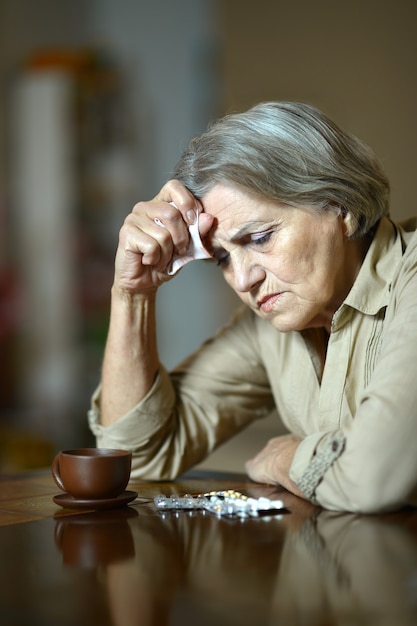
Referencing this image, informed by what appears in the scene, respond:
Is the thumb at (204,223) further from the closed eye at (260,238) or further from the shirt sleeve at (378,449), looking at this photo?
the shirt sleeve at (378,449)

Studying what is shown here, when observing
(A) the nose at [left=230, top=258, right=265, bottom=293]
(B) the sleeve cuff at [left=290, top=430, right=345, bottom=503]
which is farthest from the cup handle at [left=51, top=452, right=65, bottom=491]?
(A) the nose at [left=230, top=258, right=265, bottom=293]

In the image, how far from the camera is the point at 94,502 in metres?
1.38

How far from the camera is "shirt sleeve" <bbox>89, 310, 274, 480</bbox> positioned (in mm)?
1846

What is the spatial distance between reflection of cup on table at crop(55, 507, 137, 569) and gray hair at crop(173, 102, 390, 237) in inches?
25.1

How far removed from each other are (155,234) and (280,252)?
27 centimetres

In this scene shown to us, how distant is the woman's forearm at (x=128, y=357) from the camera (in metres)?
1.85

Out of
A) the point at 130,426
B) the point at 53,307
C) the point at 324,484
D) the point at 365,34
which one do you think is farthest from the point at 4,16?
the point at 324,484

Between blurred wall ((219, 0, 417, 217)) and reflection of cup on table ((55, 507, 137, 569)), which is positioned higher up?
blurred wall ((219, 0, 417, 217))

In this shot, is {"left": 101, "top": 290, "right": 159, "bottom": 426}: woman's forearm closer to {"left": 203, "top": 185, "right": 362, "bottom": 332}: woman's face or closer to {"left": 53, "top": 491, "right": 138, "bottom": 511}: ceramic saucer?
{"left": 203, "top": 185, "right": 362, "bottom": 332}: woman's face

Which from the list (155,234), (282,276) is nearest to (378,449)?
(282,276)

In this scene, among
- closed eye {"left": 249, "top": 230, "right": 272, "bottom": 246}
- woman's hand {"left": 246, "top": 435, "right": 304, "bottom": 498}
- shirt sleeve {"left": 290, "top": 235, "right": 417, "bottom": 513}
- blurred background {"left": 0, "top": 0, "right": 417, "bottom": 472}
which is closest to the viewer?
shirt sleeve {"left": 290, "top": 235, "right": 417, "bottom": 513}

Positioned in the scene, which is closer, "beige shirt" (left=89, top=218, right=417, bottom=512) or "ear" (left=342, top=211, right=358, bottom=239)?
"beige shirt" (left=89, top=218, right=417, bottom=512)

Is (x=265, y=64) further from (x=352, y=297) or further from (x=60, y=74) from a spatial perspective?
(x=352, y=297)

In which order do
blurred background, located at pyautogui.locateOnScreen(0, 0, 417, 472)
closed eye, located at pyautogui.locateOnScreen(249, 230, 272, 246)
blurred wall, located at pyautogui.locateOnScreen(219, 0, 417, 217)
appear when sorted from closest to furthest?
closed eye, located at pyautogui.locateOnScreen(249, 230, 272, 246)
blurred wall, located at pyautogui.locateOnScreen(219, 0, 417, 217)
blurred background, located at pyautogui.locateOnScreen(0, 0, 417, 472)
